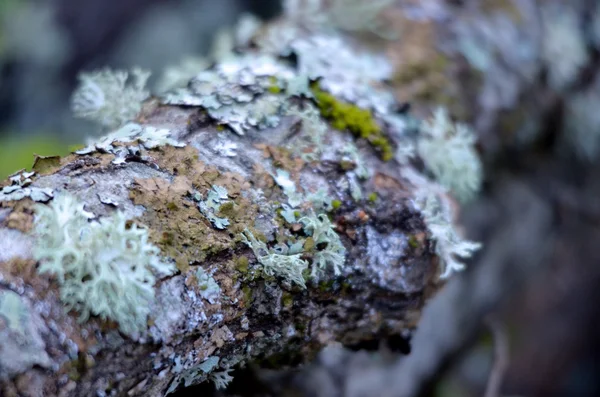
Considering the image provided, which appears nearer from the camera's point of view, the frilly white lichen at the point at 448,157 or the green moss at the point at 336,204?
the green moss at the point at 336,204

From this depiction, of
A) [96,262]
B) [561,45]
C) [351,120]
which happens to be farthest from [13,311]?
[561,45]

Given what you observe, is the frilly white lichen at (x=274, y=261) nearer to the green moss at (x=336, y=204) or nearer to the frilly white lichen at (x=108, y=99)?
the green moss at (x=336, y=204)

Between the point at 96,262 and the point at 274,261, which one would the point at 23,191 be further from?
the point at 274,261

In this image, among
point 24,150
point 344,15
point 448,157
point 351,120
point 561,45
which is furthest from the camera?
point 24,150

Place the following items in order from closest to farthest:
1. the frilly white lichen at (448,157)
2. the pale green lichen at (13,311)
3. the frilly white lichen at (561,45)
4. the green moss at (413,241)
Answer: the pale green lichen at (13,311) → the green moss at (413,241) → the frilly white lichen at (448,157) → the frilly white lichen at (561,45)

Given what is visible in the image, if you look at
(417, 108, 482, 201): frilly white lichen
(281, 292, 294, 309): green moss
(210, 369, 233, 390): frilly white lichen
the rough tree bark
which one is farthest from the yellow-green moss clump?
(210, 369, 233, 390): frilly white lichen

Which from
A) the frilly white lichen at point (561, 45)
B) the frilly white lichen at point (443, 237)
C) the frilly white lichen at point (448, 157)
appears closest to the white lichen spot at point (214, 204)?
the frilly white lichen at point (443, 237)

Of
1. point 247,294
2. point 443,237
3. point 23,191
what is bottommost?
point 443,237

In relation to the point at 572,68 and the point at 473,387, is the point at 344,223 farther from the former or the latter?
the point at 473,387
